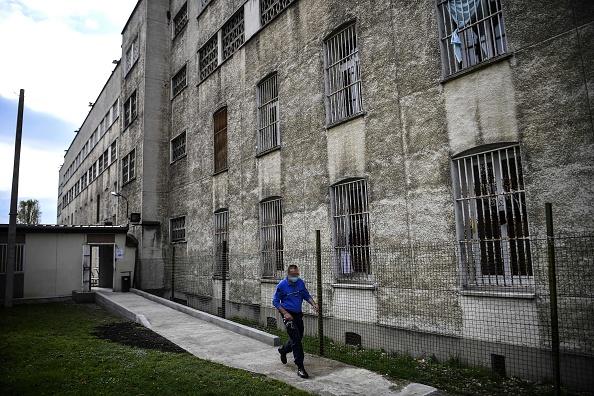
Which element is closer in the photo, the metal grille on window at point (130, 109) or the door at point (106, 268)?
the door at point (106, 268)

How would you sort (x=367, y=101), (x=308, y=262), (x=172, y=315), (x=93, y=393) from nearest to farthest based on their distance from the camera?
(x=93, y=393), (x=367, y=101), (x=308, y=262), (x=172, y=315)

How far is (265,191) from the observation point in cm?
1269

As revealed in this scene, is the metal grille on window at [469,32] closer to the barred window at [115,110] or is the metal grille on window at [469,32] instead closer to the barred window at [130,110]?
the barred window at [130,110]

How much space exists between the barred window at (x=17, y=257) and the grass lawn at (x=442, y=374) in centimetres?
1308

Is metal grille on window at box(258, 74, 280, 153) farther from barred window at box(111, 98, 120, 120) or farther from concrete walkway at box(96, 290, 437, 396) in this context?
barred window at box(111, 98, 120, 120)

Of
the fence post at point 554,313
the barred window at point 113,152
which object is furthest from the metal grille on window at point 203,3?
the fence post at point 554,313

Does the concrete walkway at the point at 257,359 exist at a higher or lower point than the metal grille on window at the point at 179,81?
lower

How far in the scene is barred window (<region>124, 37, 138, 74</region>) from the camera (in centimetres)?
2303

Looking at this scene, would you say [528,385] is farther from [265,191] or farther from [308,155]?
[265,191]

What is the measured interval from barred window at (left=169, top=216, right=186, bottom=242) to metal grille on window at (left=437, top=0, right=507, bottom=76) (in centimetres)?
1331

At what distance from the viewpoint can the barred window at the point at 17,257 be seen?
15883 mm

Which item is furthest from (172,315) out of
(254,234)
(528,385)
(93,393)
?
(528,385)

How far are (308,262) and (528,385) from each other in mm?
5601

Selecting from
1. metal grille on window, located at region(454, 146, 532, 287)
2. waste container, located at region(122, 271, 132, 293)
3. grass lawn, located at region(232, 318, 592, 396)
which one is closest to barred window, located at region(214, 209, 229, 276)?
waste container, located at region(122, 271, 132, 293)
